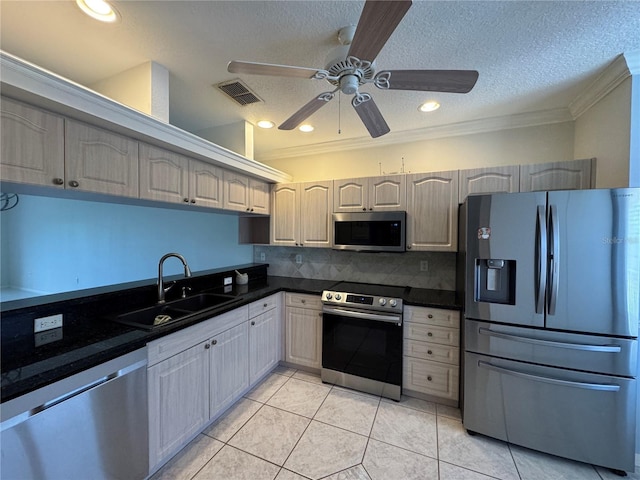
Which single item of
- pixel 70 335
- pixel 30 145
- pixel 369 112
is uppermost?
pixel 369 112

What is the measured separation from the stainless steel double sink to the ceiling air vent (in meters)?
1.71

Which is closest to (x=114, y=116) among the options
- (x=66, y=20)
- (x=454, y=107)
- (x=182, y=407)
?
(x=66, y=20)

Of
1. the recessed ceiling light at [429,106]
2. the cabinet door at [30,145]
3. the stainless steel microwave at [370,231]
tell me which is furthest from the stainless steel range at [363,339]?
the cabinet door at [30,145]

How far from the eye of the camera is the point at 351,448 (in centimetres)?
171

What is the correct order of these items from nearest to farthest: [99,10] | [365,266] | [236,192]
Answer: [99,10] < [236,192] < [365,266]

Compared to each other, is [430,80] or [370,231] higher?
[430,80]

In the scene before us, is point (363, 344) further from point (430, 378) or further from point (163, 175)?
point (163, 175)

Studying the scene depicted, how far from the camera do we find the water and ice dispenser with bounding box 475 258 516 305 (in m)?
1.77

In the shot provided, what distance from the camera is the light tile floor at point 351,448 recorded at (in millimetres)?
1534

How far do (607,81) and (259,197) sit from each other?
3.01 metres

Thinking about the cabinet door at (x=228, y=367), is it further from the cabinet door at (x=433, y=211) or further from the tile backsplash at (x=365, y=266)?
the cabinet door at (x=433, y=211)

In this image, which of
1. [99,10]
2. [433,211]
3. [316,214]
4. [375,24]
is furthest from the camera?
[316,214]

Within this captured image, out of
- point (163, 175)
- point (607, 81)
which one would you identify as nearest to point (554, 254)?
point (607, 81)

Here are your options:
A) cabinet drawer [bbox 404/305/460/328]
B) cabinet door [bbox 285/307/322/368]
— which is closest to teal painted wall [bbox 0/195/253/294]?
cabinet door [bbox 285/307/322/368]
